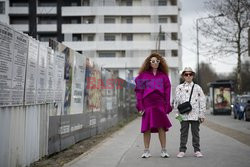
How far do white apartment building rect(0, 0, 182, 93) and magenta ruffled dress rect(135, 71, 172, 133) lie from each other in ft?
185

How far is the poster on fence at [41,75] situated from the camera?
8403 millimetres

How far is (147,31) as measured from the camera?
66.8m

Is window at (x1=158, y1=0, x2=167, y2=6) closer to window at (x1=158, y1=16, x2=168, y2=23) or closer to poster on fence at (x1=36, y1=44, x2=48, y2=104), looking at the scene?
window at (x1=158, y1=16, x2=168, y2=23)

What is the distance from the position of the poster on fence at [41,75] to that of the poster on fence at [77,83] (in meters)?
2.61

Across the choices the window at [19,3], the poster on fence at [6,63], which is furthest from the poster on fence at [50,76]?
the window at [19,3]

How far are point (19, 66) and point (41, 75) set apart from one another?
1.36m

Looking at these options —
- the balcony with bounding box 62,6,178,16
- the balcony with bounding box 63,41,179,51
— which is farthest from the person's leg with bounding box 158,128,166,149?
the balcony with bounding box 62,6,178,16

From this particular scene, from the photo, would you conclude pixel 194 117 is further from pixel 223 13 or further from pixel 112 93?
pixel 223 13

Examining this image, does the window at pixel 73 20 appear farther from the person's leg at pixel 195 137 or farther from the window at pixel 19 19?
A: the person's leg at pixel 195 137

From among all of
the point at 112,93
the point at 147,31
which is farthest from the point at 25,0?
the point at 112,93

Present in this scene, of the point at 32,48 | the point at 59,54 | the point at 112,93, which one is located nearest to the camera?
the point at 32,48

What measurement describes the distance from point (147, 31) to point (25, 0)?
61.5 feet

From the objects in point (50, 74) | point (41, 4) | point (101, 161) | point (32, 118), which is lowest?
point (101, 161)

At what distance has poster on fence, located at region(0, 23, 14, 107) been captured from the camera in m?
6.53
